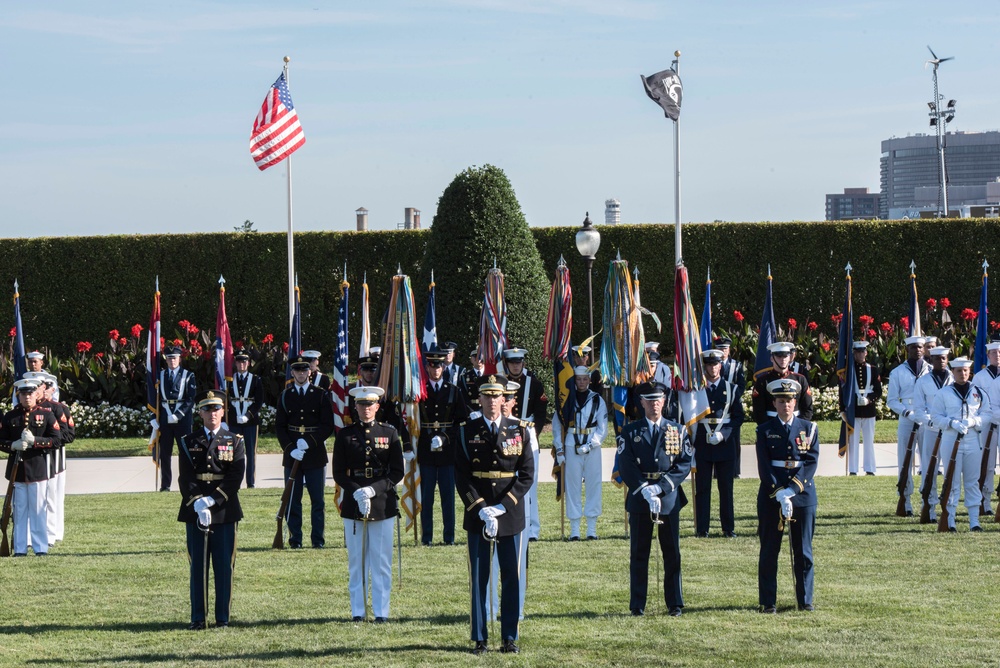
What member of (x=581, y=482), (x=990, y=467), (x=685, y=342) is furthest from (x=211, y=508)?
(x=990, y=467)

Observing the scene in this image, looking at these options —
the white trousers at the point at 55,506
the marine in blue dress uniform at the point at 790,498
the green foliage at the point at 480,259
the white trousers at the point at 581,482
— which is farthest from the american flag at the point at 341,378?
the green foliage at the point at 480,259

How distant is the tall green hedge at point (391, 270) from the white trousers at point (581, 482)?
12861 millimetres

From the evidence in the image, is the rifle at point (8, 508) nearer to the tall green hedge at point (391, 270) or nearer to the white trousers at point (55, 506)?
the white trousers at point (55, 506)

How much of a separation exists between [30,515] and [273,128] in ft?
35.6

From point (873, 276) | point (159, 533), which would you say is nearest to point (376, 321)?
point (873, 276)

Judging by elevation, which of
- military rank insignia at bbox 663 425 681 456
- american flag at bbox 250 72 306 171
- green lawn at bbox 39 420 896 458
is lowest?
green lawn at bbox 39 420 896 458

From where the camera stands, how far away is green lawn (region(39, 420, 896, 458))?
20312mm

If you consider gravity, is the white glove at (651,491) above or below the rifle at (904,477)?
above

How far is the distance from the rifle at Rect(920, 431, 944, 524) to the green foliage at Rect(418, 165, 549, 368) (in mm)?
8378

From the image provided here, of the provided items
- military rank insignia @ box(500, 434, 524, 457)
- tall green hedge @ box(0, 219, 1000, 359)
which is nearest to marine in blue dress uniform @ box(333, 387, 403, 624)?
military rank insignia @ box(500, 434, 524, 457)

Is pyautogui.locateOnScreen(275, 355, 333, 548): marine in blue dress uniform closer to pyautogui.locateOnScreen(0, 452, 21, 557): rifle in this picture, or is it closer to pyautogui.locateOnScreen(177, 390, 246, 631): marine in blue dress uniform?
pyautogui.locateOnScreen(0, 452, 21, 557): rifle

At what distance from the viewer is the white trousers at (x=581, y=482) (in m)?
12.9

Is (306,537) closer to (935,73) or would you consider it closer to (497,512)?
(497,512)

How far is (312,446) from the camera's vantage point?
12.8 metres
